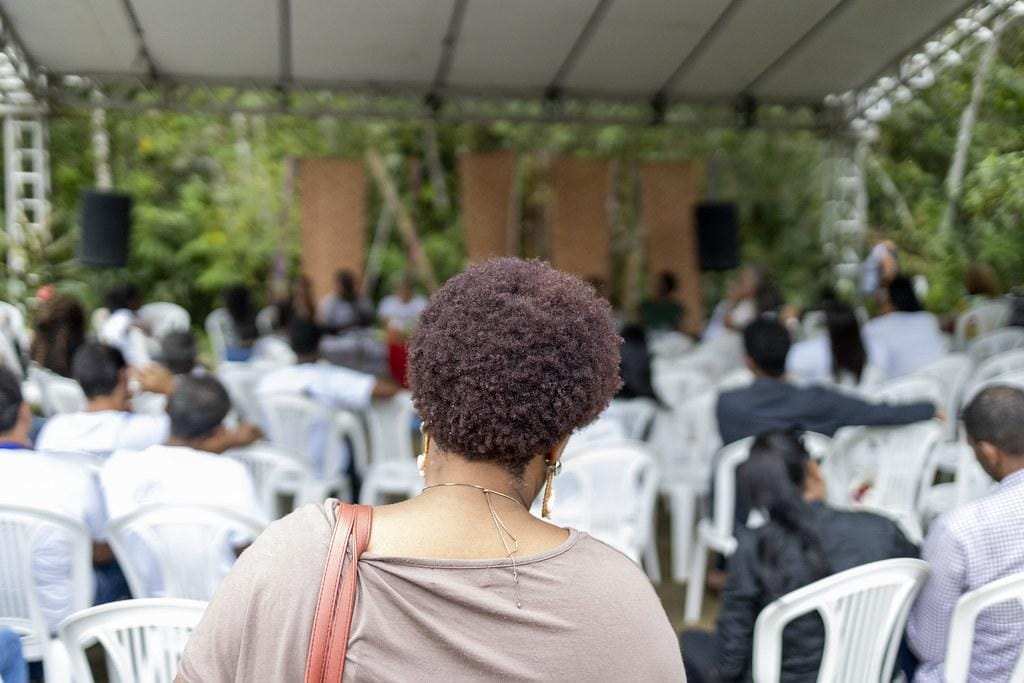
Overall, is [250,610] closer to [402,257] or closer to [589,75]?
[589,75]

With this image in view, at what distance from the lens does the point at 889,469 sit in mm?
3889

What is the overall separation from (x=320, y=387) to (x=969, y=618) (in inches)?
134

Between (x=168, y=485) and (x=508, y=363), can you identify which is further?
(x=168, y=485)

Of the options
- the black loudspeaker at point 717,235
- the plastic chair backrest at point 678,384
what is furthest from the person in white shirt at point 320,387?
the black loudspeaker at point 717,235

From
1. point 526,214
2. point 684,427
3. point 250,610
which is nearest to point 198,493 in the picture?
point 250,610

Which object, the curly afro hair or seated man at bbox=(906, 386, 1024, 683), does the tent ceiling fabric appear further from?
the curly afro hair

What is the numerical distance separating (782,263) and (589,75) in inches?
232

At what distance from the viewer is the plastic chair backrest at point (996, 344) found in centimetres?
590

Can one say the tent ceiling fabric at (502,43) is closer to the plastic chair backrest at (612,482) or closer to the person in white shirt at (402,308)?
the person in white shirt at (402,308)

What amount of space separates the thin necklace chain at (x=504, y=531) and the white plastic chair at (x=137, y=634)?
102 cm

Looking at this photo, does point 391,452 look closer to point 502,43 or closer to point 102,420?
point 102,420

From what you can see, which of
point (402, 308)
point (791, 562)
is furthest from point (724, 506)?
point (402, 308)

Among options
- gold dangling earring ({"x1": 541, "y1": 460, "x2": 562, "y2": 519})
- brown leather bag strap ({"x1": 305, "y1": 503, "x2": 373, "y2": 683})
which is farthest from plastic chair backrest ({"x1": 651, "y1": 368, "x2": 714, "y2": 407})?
brown leather bag strap ({"x1": 305, "y1": 503, "x2": 373, "y2": 683})

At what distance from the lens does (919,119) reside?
6969 mm
